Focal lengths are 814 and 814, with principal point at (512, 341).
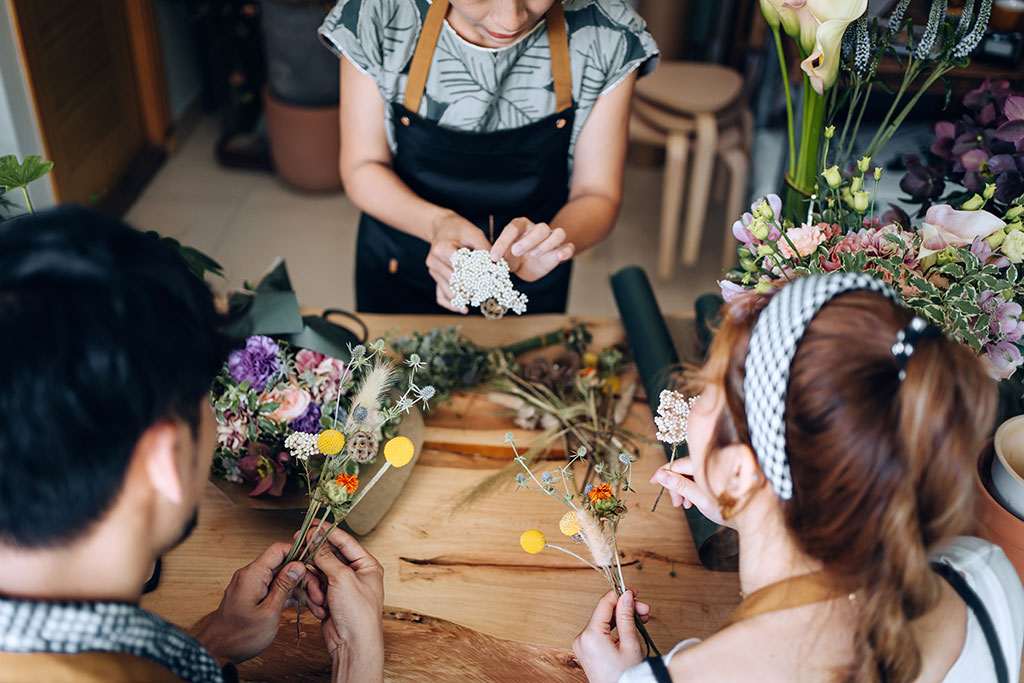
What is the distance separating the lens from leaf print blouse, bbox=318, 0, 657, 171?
1620 mm

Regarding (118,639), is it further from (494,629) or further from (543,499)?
(543,499)

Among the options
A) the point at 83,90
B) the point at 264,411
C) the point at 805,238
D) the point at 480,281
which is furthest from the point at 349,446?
the point at 83,90

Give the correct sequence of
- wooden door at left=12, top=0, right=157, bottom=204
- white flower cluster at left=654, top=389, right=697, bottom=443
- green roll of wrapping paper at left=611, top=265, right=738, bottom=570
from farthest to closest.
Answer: wooden door at left=12, top=0, right=157, bottom=204, green roll of wrapping paper at left=611, top=265, right=738, bottom=570, white flower cluster at left=654, top=389, right=697, bottom=443

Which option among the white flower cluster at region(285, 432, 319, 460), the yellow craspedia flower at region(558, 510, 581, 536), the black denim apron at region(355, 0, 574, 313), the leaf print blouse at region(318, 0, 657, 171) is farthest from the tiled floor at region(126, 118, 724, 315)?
the yellow craspedia flower at region(558, 510, 581, 536)

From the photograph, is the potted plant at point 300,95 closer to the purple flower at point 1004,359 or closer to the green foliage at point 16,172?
the green foliage at point 16,172

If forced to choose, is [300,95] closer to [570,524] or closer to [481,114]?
[481,114]

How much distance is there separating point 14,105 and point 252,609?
2016 mm

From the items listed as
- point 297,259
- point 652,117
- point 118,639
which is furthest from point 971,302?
point 297,259

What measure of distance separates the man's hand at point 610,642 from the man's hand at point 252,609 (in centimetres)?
36

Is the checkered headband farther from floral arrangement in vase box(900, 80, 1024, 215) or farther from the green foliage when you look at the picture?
the green foliage

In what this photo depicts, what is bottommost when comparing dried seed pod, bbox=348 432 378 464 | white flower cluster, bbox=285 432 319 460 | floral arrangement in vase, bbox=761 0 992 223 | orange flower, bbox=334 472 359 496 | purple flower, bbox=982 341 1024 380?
dried seed pod, bbox=348 432 378 464

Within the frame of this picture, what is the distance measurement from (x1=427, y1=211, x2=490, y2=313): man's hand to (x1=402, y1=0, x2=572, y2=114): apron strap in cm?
29

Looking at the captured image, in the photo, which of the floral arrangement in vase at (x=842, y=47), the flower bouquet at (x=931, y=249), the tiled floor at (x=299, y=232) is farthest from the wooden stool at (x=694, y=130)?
the flower bouquet at (x=931, y=249)

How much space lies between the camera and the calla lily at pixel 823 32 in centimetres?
114
